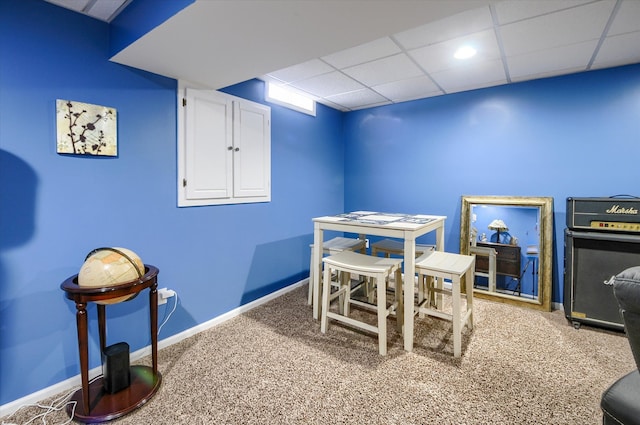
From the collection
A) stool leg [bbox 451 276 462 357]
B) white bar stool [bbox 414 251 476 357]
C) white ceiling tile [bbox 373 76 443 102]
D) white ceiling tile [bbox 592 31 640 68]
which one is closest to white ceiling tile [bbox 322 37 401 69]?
white ceiling tile [bbox 373 76 443 102]

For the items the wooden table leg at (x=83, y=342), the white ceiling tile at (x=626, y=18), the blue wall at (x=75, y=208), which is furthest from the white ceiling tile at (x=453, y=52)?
the wooden table leg at (x=83, y=342)

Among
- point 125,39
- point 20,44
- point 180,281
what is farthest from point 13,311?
point 125,39

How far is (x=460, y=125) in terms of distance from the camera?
340 cm

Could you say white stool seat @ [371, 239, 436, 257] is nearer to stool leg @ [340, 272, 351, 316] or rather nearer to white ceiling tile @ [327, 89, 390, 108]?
stool leg @ [340, 272, 351, 316]

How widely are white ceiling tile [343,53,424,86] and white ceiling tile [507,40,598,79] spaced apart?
0.82 meters

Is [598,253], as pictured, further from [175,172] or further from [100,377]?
[100,377]

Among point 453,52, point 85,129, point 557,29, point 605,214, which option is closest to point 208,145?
point 85,129

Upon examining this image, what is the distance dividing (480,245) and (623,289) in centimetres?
270

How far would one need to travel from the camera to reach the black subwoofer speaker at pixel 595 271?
7.71 ft

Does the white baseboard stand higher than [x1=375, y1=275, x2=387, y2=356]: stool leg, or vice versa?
[x1=375, y1=275, x2=387, y2=356]: stool leg

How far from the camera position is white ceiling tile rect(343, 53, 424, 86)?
2.55 meters

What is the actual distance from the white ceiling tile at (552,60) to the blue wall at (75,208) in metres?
2.53

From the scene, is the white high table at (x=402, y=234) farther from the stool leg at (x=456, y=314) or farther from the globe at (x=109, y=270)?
the globe at (x=109, y=270)

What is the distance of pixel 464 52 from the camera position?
7.81ft
